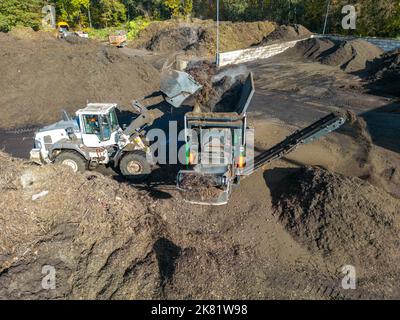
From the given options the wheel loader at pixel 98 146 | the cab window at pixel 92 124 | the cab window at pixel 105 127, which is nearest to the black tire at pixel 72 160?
the wheel loader at pixel 98 146

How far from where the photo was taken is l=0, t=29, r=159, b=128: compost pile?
53.3ft

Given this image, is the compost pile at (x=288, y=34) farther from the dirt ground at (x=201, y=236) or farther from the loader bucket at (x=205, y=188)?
the loader bucket at (x=205, y=188)

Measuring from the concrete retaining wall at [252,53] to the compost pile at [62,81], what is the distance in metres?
6.45

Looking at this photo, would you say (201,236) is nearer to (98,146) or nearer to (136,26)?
(98,146)

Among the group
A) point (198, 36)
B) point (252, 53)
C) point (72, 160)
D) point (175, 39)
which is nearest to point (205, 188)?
point (72, 160)

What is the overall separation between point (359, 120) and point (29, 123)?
1478cm

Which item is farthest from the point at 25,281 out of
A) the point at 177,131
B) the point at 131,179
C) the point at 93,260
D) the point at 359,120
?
the point at 359,120

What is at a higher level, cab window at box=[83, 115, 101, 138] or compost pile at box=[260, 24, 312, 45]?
compost pile at box=[260, 24, 312, 45]

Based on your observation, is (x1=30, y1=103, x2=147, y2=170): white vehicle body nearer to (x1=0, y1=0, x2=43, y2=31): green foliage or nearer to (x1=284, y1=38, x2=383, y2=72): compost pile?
(x1=284, y1=38, x2=383, y2=72): compost pile

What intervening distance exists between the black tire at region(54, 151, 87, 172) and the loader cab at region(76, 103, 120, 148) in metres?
0.48

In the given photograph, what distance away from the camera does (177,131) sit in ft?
44.1

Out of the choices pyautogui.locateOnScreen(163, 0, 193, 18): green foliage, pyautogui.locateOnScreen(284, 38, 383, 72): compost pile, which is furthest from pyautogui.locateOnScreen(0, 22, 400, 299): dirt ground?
pyautogui.locateOnScreen(163, 0, 193, 18): green foliage

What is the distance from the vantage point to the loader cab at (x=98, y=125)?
9508 mm

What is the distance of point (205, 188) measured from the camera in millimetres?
7758
